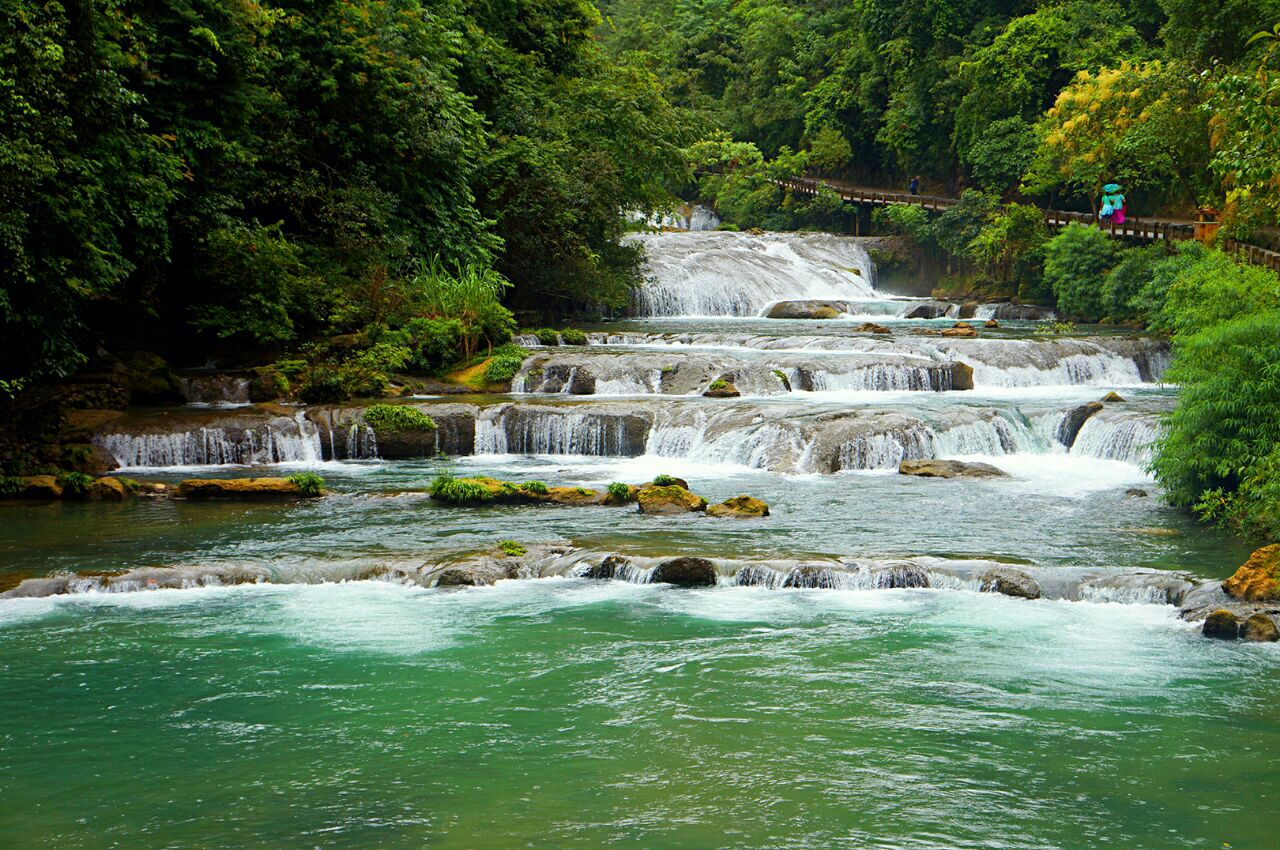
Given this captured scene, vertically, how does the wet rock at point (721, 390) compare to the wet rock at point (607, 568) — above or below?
above

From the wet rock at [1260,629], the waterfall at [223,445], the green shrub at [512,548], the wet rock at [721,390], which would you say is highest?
the wet rock at [721,390]

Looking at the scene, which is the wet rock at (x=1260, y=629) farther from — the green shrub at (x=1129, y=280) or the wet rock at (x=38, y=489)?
the green shrub at (x=1129, y=280)

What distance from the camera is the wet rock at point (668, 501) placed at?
14539 millimetres

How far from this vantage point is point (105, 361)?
19.8 m

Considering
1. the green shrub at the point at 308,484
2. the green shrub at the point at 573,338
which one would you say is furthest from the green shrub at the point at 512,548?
the green shrub at the point at 573,338

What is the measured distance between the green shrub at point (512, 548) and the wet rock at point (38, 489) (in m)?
6.98

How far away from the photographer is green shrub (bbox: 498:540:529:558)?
12180 millimetres

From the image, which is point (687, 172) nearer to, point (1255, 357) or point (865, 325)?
point (865, 325)

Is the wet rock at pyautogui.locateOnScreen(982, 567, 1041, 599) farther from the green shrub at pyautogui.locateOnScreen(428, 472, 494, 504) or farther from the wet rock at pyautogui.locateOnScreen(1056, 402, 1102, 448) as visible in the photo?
the wet rock at pyautogui.locateOnScreen(1056, 402, 1102, 448)

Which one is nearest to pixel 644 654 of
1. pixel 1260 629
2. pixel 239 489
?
pixel 1260 629

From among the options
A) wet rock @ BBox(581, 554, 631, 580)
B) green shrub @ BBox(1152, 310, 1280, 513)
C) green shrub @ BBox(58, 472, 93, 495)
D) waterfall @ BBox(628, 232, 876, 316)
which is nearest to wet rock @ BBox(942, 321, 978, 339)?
waterfall @ BBox(628, 232, 876, 316)

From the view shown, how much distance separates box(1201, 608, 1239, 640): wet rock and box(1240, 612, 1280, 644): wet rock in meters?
0.06

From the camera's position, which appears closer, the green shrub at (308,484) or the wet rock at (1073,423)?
the green shrub at (308,484)

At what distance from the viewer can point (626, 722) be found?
816 cm
